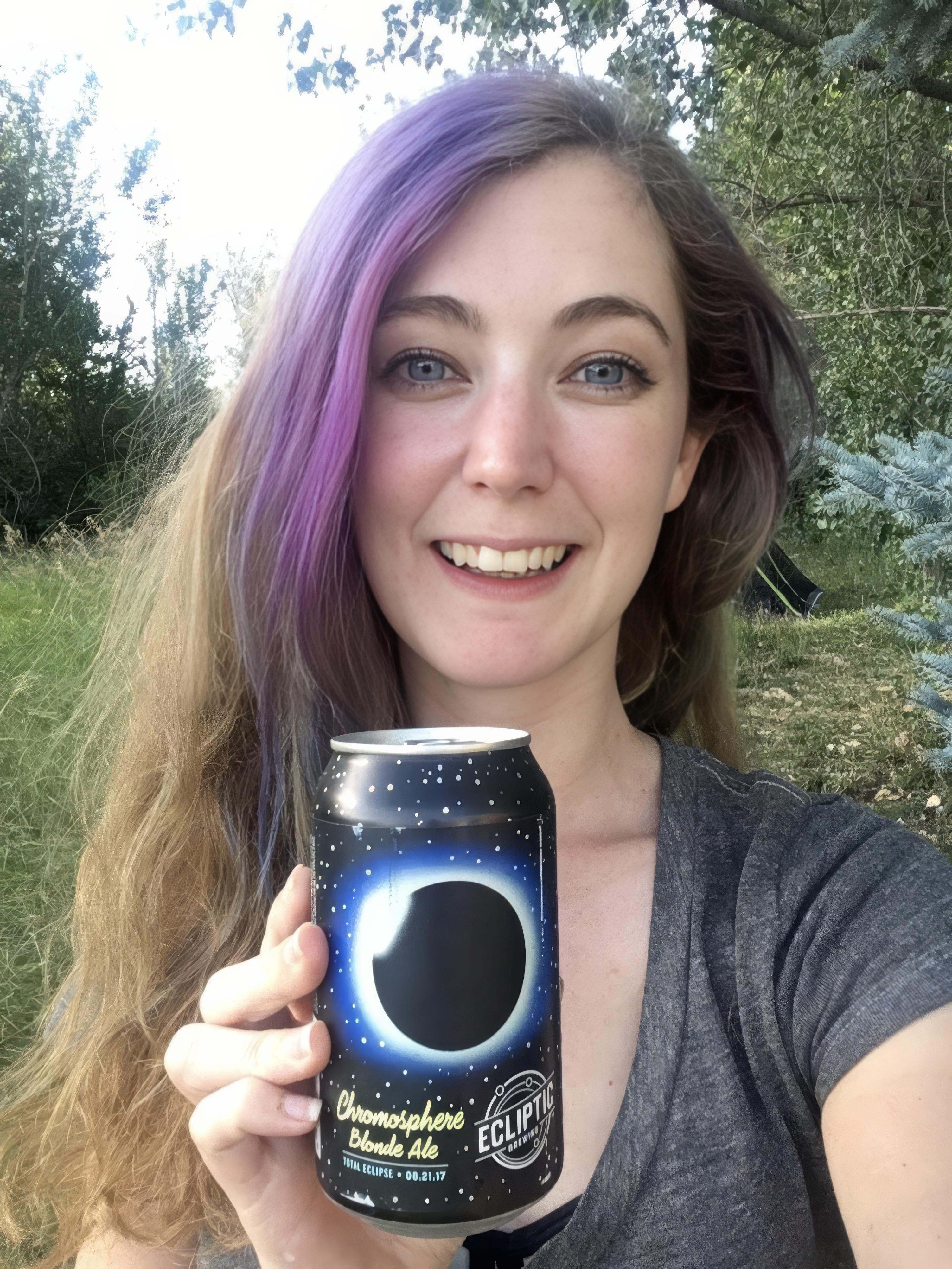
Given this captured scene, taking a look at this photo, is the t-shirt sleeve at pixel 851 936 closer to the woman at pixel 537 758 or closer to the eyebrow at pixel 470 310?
the woman at pixel 537 758

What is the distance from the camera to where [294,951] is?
75 centimetres

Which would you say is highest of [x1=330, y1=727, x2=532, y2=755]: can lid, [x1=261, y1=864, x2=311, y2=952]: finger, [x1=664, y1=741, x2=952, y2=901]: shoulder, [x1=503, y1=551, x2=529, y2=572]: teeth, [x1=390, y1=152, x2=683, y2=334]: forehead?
[x1=390, y1=152, x2=683, y2=334]: forehead

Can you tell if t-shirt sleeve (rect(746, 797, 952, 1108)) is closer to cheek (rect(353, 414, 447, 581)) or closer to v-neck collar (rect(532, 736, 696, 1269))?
v-neck collar (rect(532, 736, 696, 1269))

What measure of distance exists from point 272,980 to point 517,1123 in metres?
0.21

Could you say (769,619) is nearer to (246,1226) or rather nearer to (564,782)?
(564,782)

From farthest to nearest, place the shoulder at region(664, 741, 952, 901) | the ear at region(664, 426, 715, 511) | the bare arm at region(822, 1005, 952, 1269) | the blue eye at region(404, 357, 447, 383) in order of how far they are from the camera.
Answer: the ear at region(664, 426, 715, 511) < the blue eye at region(404, 357, 447, 383) < the shoulder at region(664, 741, 952, 901) < the bare arm at region(822, 1005, 952, 1269)

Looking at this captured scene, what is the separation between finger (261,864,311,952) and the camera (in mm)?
817

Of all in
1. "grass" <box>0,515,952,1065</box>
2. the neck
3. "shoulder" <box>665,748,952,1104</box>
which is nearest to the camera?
"shoulder" <box>665,748,952,1104</box>

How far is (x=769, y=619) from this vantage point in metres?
6.21

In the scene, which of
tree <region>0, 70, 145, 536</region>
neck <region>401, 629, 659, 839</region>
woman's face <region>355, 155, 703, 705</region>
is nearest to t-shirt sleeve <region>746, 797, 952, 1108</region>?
neck <region>401, 629, 659, 839</region>

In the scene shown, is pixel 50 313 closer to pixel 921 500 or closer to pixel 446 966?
pixel 921 500

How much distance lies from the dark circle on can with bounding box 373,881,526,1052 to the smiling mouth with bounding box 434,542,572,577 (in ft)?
1.63

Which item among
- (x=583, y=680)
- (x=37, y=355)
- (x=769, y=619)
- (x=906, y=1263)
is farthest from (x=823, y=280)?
(x=37, y=355)

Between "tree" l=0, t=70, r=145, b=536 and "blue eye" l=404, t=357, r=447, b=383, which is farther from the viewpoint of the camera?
"tree" l=0, t=70, r=145, b=536
